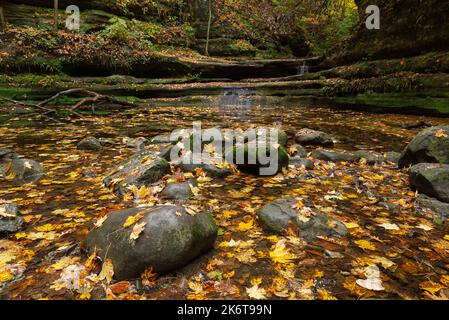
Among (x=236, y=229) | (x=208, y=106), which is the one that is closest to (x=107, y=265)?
(x=236, y=229)

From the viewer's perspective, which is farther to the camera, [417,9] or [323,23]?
[323,23]

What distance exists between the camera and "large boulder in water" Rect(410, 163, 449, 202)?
10.8 feet

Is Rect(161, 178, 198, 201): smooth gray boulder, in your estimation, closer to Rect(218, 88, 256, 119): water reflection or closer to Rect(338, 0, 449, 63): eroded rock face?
Rect(218, 88, 256, 119): water reflection

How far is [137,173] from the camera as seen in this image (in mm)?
3689

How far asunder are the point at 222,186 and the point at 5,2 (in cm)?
1796

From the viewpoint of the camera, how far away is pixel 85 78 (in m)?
13.0

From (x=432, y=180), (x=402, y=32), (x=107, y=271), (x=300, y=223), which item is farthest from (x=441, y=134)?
(x=402, y=32)

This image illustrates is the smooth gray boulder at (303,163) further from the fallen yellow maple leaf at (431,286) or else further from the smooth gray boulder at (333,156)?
the fallen yellow maple leaf at (431,286)

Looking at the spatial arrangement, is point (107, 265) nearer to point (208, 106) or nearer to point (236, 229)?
point (236, 229)

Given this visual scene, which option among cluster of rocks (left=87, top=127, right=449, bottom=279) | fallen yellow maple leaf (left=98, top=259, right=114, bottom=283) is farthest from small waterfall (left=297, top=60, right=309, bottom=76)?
fallen yellow maple leaf (left=98, top=259, right=114, bottom=283)

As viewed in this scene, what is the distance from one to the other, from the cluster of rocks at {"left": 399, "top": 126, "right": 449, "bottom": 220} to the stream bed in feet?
0.52

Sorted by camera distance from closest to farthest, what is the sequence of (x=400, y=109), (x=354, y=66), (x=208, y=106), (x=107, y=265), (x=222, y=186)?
(x=107, y=265) < (x=222, y=186) < (x=400, y=109) < (x=208, y=106) < (x=354, y=66)

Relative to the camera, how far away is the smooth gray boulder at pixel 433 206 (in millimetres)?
3084

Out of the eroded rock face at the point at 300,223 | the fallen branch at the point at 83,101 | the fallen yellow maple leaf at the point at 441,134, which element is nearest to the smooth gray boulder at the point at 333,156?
the fallen yellow maple leaf at the point at 441,134
